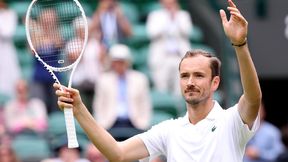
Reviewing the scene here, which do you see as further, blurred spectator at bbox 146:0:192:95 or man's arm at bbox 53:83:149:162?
blurred spectator at bbox 146:0:192:95

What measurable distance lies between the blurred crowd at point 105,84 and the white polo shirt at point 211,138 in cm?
414

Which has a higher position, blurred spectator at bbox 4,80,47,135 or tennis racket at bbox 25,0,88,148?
tennis racket at bbox 25,0,88,148

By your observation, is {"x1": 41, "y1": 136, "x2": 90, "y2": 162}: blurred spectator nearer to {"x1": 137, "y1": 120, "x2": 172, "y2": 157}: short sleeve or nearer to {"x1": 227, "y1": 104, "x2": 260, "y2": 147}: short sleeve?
{"x1": 137, "y1": 120, "x2": 172, "y2": 157}: short sleeve

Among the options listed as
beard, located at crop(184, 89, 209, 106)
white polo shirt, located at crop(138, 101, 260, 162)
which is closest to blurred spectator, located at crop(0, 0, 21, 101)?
white polo shirt, located at crop(138, 101, 260, 162)

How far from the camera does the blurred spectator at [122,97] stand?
11.7 m

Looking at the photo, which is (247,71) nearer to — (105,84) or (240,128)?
(240,128)

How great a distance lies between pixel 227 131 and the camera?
635 centimetres

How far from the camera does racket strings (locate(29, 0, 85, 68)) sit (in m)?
7.48

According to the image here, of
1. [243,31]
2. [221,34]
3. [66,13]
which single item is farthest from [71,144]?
[221,34]

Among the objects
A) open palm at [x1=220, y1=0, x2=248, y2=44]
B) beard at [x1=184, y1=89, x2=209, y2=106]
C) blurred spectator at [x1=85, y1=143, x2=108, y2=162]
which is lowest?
blurred spectator at [x1=85, y1=143, x2=108, y2=162]

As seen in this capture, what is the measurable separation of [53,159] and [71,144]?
4617 mm

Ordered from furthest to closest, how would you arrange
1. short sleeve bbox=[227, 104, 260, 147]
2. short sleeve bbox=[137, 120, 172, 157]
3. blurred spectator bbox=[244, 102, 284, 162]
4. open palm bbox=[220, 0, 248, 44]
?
blurred spectator bbox=[244, 102, 284, 162]
short sleeve bbox=[137, 120, 172, 157]
short sleeve bbox=[227, 104, 260, 147]
open palm bbox=[220, 0, 248, 44]

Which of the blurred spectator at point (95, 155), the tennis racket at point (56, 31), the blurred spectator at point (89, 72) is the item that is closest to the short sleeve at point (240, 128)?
the tennis racket at point (56, 31)

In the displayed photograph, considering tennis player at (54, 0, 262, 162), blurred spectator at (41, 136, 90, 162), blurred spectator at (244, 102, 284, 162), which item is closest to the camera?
tennis player at (54, 0, 262, 162)
